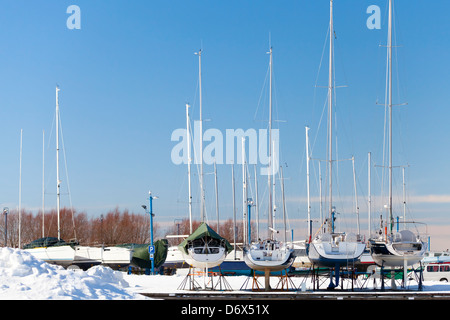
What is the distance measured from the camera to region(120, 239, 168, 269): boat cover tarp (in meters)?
67.5

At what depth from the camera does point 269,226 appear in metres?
51.1

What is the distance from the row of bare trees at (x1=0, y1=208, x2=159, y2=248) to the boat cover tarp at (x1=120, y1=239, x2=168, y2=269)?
43565 millimetres

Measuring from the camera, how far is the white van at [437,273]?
5708cm

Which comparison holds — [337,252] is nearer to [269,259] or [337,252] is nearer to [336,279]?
[336,279]

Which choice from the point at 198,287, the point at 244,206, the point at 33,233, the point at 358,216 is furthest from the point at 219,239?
the point at 33,233

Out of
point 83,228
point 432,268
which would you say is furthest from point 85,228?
point 432,268

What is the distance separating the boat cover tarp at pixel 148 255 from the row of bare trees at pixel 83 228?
143 ft

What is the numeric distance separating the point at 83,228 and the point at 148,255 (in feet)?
185

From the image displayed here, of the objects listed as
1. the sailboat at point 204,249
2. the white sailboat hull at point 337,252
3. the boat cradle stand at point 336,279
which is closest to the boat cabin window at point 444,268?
the boat cradle stand at point 336,279

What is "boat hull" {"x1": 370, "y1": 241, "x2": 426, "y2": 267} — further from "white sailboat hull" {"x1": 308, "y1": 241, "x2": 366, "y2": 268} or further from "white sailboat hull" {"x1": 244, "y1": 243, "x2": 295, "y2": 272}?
"white sailboat hull" {"x1": 244, "y1": 243, "x2": 295, "y2": 272}

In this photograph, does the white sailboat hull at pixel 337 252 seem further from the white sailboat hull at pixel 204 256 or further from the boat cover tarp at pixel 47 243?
the boat cover tarp at pixel 47 243

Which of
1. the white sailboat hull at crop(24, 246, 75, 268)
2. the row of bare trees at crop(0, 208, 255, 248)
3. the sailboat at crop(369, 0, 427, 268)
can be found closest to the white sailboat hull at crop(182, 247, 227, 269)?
the sailboat at crop(369, 0, 427, 268)

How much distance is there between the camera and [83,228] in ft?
400

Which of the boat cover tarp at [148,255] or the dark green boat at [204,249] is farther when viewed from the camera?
the boat cover tarp at [148,255]
